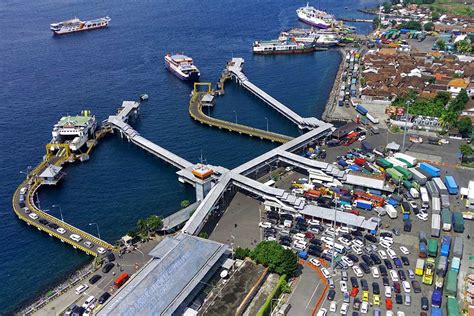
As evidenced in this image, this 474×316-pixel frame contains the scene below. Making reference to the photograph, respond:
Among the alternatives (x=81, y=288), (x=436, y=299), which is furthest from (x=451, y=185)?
(x=81, y=288)

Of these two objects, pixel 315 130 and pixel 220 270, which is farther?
pixel 315 130

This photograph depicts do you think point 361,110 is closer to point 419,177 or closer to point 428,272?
point 419,177

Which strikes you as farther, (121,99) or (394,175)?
(121,99)

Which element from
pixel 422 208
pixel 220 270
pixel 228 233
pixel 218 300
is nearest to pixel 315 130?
pixel 422 208

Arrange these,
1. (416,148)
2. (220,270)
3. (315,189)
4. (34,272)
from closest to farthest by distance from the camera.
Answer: (220,270), (34,272), (315,189), (416,148)

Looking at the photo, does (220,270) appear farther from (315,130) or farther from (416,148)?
(416,148)

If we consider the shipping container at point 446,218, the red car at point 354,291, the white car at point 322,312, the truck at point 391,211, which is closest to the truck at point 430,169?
the shipping container at point 446,218
